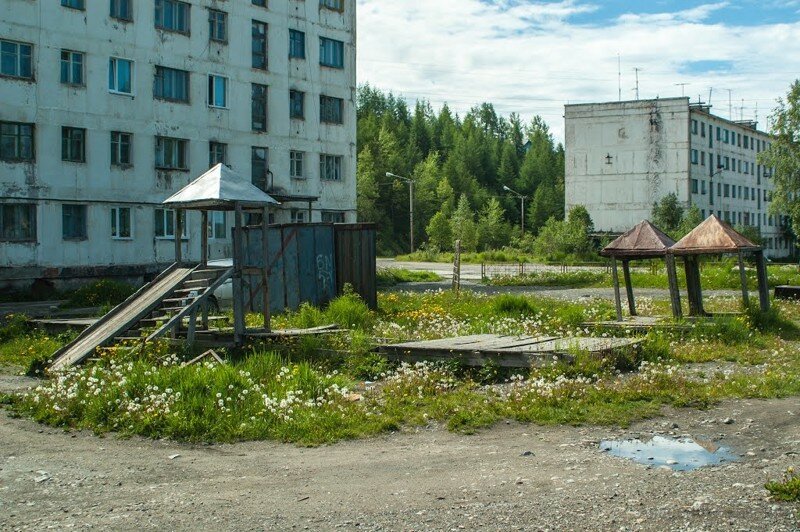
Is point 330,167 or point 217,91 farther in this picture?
point 330,167

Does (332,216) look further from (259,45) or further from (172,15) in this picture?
(172,15)

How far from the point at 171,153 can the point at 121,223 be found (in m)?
3.97

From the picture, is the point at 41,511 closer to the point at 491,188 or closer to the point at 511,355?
the point at 511,355

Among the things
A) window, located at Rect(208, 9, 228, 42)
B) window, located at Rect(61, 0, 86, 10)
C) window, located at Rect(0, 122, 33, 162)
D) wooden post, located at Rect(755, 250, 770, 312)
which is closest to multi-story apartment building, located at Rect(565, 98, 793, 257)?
window, located at Rect(208, 9, 228, 42)

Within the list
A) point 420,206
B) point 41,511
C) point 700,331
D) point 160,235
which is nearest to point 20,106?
point 160,235

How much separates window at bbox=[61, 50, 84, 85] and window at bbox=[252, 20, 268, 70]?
931cm

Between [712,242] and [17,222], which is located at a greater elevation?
[17,222]

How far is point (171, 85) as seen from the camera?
39344 mm

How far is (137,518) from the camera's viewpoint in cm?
662

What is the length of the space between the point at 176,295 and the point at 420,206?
336 ft

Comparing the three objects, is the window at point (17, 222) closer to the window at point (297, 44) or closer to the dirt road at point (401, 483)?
the window at point (297, 44)

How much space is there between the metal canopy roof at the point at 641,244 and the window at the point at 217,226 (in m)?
23.7

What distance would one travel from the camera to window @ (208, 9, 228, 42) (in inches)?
1619

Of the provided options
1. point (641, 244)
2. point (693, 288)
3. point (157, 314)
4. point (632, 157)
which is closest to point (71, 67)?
point (157, 314)
